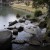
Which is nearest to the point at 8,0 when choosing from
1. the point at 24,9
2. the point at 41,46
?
the point at 24,9

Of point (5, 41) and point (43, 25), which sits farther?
point (43, 25)

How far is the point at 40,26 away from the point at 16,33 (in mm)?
3150

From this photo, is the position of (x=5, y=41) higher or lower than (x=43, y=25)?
higher

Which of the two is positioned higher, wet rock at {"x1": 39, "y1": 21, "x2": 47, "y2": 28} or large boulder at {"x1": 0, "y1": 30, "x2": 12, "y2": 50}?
large boulder at {"x1": 0, "y1": 30, "x2": 12, "y2": 50}

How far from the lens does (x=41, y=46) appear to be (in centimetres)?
1097

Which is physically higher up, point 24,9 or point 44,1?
point 44,1

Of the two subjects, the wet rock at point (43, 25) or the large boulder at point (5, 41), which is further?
the wet rock at point (43, 25)

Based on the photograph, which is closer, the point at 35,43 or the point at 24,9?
the point at 35,43

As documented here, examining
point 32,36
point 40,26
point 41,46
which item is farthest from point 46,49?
point 40,26

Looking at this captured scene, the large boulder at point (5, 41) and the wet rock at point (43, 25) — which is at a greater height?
the large boulder at point (5, 41)

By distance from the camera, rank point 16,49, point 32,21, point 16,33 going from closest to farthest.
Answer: point 16,49
point 16,33
point 32,21

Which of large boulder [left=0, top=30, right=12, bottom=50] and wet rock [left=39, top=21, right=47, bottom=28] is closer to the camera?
large boulder [left=0, top=30, right=12, bottom=50]

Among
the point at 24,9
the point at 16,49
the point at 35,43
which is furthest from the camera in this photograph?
the point at 24,9

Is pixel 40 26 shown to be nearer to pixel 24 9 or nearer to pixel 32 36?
pixel 32 36
